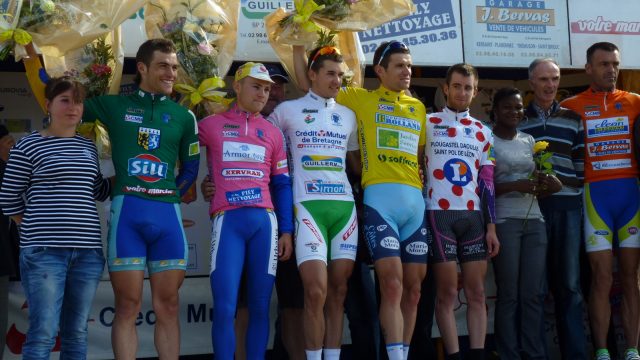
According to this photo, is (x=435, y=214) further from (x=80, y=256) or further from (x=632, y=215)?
(x=80, y=256)

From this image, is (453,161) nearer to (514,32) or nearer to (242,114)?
(242,114)

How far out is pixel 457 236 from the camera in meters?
5.16

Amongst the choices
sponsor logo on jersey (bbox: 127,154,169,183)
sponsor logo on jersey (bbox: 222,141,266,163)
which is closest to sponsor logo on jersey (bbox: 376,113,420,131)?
sponsor logo on jersey (bbox: 222,141,266,163)

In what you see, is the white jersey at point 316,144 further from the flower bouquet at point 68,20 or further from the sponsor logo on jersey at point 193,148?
the flower bouquet at point 68,20

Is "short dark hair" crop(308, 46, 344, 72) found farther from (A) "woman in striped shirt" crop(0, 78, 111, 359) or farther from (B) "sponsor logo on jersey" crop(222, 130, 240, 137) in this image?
(A) "woman in striped shirt" crop(0, 78, 111, 359)

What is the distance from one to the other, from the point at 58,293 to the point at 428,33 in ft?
11.1

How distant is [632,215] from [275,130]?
2713 mm

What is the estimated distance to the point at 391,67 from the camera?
5.11 m

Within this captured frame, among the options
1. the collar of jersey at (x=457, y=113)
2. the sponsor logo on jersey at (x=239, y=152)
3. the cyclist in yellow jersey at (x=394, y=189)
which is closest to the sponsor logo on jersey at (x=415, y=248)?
the cyclist in yellow jersey at (x=394, y=189)

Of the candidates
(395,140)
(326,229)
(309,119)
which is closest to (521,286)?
(395,140)

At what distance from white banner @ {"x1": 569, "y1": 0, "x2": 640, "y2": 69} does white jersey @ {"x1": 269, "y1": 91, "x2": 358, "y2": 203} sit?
95.1 inches

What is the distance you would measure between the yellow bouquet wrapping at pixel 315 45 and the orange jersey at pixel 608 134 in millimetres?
1724

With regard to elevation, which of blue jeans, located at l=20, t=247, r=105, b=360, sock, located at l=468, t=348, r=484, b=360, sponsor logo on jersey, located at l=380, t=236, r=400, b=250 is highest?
sponsor logo on jersey, located at l=380, t=236, r=400, b=250

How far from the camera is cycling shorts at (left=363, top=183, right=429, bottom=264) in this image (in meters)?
4.79
